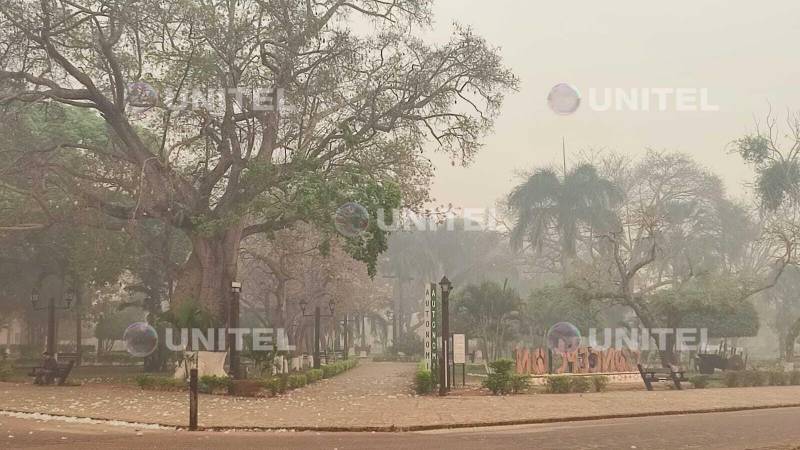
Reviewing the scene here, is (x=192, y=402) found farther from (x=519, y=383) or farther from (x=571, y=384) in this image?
(x=571, y=384)

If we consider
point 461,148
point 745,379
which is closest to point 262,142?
point 461,148

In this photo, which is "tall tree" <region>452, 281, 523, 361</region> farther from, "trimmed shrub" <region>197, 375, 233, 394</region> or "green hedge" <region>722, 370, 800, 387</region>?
"trimmed shrub" <region>197, 375, 233, 394</region>

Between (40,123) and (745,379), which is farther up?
(40,123)

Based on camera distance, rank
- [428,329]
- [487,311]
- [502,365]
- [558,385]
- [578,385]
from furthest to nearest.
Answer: [487,311]
[578,385]
[558,385]
[428,329]
[502,365]

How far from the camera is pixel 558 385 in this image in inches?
912

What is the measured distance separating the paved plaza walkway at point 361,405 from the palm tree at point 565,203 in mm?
35354

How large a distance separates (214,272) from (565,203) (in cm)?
3709

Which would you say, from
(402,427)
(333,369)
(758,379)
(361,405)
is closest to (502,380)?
(361,405)

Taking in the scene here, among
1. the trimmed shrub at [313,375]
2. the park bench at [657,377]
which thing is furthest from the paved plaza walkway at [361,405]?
the trimmed shrub at [313,375]

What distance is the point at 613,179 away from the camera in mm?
71188

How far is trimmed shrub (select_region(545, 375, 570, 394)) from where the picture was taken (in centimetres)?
2314

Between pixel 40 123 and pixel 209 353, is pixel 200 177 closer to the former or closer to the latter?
pixel 209 353

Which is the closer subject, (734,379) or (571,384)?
(571,384)

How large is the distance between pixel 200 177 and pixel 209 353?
26.3 ft
